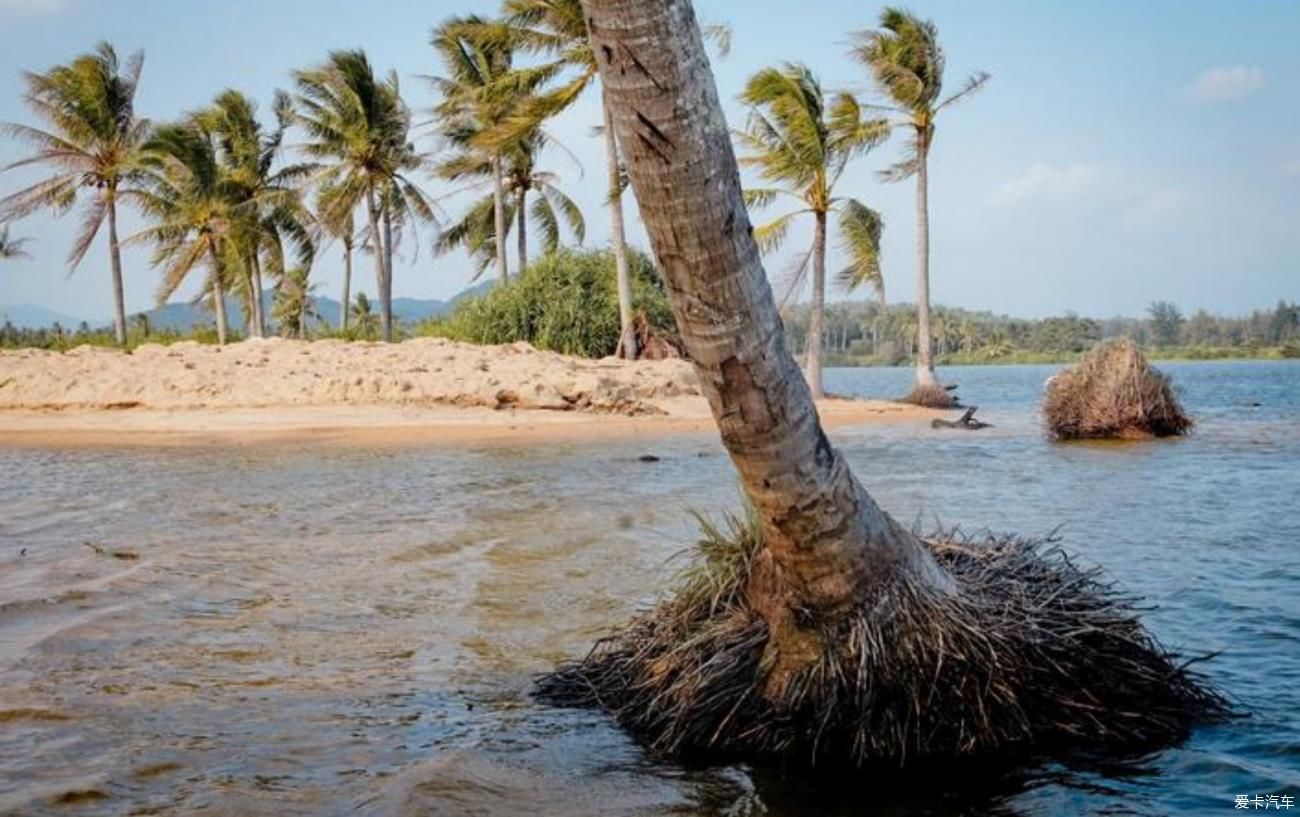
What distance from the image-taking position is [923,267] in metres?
32.4

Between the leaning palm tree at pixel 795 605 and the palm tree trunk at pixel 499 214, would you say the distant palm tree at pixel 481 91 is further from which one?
the leaning palm tree at pixel 795 605

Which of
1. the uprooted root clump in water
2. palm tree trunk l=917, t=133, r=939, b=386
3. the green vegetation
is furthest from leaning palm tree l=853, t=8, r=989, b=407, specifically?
the green vegetation

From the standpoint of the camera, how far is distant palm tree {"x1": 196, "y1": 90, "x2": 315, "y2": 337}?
38969mm

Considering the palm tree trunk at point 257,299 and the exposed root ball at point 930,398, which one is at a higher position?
the palm tree trunk at point 257,299

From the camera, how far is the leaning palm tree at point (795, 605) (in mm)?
3418

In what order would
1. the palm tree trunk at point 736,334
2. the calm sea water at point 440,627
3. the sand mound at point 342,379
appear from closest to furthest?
1. the palm tree trunk at point 736,334
2. the calm sea water at point 440,627
3. the sand mound at point 342,379

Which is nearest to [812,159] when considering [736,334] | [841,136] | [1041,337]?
[841,136]

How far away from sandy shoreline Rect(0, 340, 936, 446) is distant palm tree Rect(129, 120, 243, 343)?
10.2 meters

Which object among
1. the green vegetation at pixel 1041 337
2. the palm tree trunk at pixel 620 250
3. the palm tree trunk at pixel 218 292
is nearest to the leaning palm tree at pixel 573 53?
the palm tree trunk at pixel 620 250

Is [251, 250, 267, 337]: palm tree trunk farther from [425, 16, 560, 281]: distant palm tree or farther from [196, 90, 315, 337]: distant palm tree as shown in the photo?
[425, 16, 560, 281]: distant palm tree

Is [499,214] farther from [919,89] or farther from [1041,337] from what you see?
[1041,337]

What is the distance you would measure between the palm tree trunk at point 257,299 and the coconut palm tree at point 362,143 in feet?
15.3

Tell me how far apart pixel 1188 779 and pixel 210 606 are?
6105 millimetres

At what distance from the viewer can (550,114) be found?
89.4 ft
